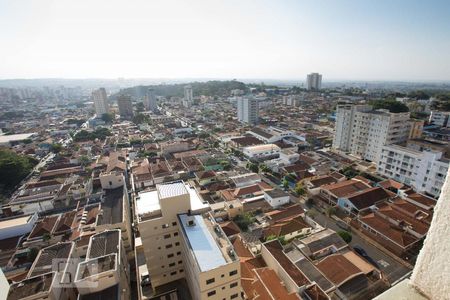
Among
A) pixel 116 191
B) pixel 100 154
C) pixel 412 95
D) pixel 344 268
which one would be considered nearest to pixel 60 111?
pixel 100 154

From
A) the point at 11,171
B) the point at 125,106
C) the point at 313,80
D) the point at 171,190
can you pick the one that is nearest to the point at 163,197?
the point at 171,190

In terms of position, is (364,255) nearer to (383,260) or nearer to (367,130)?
(383,260)

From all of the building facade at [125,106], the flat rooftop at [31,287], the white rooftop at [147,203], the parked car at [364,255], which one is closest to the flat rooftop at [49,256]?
the flat rooftop at [31,287]

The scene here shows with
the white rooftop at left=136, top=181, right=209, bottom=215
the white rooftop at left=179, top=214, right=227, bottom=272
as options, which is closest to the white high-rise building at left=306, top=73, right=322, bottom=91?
the white rooftop at left=136, top=181, right=209, bottom=215

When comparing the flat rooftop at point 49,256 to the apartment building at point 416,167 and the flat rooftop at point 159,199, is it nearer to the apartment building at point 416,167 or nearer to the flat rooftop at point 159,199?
the flat rooftop at point 159,199

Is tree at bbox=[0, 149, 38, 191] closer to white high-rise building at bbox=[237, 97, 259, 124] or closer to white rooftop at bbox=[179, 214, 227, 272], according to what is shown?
white rooftop at bbox=[179, 214, 227, 272]
